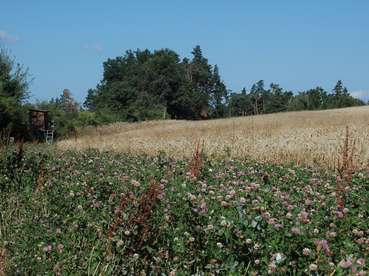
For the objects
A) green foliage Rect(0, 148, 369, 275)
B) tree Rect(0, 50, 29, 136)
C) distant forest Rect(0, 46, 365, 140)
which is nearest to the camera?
green foliage Rect(0, 148, 369, 275)

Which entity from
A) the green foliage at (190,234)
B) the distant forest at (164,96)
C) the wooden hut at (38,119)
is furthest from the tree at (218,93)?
the green foliage at (190,234)

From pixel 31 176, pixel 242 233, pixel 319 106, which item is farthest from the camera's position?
pixel 319 106

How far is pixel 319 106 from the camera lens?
4614 inches

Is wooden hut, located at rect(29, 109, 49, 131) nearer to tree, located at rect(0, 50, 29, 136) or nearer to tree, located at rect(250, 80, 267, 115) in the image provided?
tree, located at rect(0, 50, 29, 136)

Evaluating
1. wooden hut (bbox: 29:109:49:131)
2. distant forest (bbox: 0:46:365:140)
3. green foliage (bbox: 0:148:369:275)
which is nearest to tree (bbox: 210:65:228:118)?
distant forest (bbox: 0:46:365:140)

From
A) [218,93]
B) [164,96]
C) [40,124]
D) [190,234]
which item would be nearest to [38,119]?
[40,124]

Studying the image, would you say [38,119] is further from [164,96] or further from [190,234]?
[164,96]

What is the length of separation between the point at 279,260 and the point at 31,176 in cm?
532

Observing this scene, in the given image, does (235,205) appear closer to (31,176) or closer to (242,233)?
(242,233)

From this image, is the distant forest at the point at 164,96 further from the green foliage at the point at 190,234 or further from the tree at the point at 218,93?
the green foliage at the point at 190,234

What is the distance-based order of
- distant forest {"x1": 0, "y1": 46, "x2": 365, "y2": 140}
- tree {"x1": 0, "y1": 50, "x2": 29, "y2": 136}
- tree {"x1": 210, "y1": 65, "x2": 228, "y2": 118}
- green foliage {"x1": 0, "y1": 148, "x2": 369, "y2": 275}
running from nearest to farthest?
green foliage {"x1": 0, "y1": 148, "x2": 369, "y2": 275} < tree {"x1": 0, "y1": 50, "x2": 29, "y2": 136} < distant forest {"x1": 0, "y1": 46, "x2": 365, "y2": 140} < tree {"x1": 210, "y1": 65, "x2": 228, "y2": 118}

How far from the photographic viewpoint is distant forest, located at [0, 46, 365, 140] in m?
69.3

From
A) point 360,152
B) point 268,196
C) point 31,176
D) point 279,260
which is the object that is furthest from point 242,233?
point 360,152

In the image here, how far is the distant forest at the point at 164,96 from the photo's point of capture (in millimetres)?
69312
